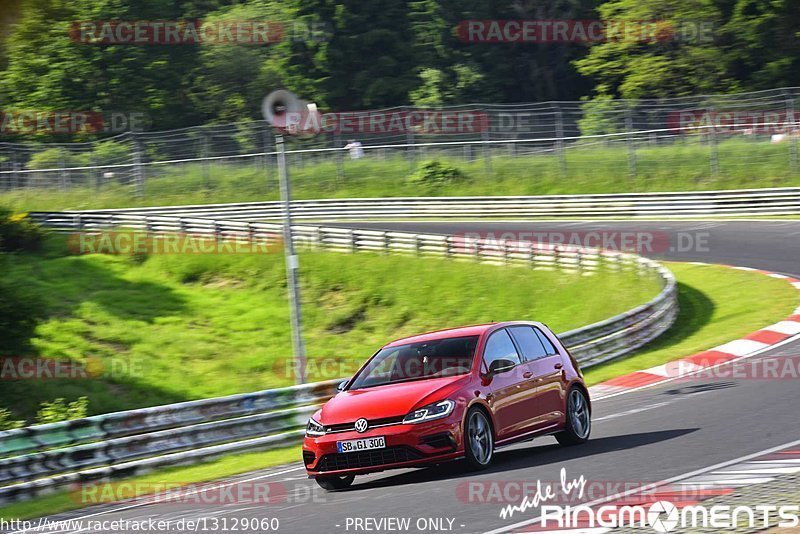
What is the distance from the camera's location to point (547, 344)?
12.4 meters

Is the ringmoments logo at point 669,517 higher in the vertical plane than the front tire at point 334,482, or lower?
higher

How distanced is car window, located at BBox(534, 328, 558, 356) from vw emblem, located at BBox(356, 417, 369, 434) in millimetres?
2666

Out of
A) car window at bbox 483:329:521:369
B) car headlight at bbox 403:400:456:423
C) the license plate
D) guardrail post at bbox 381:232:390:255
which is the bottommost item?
guardrail post at bbox 381:232:390:255

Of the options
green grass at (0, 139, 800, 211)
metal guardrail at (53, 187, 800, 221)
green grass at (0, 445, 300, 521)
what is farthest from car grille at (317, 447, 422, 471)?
green grass at (0, 139, 800, 211)

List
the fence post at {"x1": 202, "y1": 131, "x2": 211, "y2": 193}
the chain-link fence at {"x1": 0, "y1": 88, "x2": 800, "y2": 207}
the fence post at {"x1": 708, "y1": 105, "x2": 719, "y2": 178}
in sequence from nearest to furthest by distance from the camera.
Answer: the fence post at {"x1": 708, "y1": 105, "x2": 719, "y2": 178} < the chain-link fence at {"x1": 0, "y1": 88, "x2": 800, "y2": 207} < the fence post at {"x1": 202, "y1": 131, "x2": 211, "y2": 193}

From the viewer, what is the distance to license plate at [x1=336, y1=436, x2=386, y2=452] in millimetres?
10266

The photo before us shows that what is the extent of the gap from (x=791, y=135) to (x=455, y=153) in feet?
45.1

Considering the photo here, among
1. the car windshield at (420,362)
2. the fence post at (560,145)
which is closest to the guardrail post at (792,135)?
the fence post at (560,145)

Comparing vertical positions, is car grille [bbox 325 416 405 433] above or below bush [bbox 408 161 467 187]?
above

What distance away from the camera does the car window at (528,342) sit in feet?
39.1

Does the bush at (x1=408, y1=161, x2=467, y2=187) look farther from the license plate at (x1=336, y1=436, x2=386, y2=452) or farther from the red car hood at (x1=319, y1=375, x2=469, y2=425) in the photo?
the license plate at (x1=336, y1=436, x2=386, y2=452)

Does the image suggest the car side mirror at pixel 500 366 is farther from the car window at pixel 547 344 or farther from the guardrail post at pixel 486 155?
the guardrail post at pixel 486 155

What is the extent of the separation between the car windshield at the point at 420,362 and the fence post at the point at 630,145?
2922 centimetres

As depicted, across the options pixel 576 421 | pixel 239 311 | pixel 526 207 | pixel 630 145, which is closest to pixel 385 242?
pixel 239 311
